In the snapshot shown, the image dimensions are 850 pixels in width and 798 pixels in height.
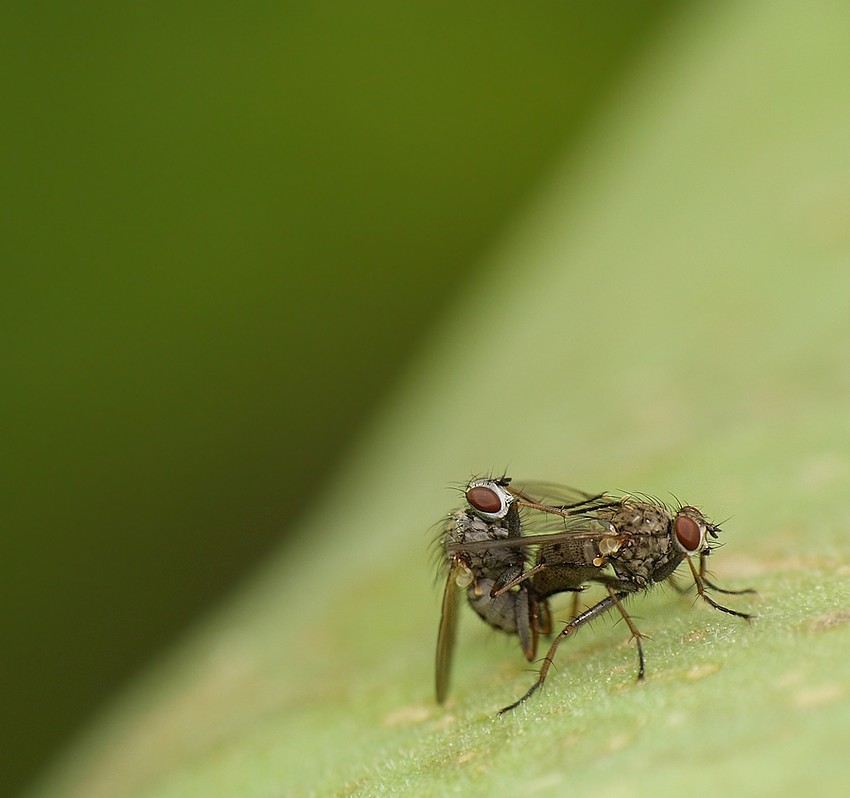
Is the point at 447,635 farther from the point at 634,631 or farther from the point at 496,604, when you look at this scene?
the point at 634,631

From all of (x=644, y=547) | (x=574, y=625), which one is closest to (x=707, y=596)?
(x=644, y=547)

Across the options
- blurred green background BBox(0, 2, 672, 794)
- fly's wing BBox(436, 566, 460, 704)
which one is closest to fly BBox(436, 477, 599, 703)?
fly's wing BBox(436, 566, 460, 704)

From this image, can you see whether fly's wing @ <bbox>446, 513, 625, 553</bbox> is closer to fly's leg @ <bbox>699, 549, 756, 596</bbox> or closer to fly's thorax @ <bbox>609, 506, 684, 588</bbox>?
fly's thorax @ <bbox>609, 506, 684, 588</bbox>

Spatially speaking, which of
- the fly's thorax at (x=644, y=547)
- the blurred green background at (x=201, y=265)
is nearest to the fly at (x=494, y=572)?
the fly's thorax at (x=644, y=547)

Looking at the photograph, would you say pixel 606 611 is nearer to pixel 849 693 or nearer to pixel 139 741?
pixel 849 693

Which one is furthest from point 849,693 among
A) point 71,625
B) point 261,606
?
point 71,625

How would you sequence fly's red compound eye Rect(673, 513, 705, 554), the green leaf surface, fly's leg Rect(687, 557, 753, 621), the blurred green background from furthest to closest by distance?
1. the blurred green background
2. fly's red compound eye Rect(673, 513, 705, 554)
3. fly's leg Rect(687, 557, 753, 621)
4. the green leaf surface

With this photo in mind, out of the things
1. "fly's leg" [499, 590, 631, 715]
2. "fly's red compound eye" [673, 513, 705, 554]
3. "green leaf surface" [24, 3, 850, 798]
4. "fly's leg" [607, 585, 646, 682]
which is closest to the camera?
"green leaf surface" [24, 3, 850, 798]
